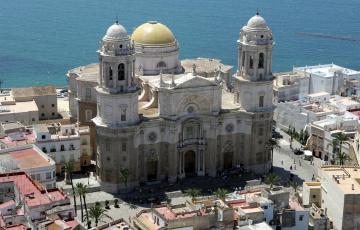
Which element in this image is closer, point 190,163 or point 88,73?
point 190,163

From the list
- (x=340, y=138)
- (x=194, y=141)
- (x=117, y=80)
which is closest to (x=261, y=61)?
(x=194, y=141)

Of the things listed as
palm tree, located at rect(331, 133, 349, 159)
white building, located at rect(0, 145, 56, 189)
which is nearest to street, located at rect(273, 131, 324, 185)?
palm tree, located at rect(331, 133, 349, 159)

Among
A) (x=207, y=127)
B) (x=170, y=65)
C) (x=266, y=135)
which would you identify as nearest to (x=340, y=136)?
(x=266, y=135)

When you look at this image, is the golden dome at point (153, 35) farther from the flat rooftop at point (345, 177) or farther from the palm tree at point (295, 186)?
the flat rooftop at point (345, 177)

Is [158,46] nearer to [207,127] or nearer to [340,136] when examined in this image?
[207,127]

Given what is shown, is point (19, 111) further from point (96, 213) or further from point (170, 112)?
point (96, 213)

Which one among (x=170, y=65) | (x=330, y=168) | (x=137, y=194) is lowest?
(x=137, y=194)
